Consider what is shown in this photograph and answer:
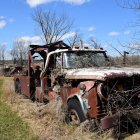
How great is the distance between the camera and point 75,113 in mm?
8219

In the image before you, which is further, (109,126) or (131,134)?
(131,134)

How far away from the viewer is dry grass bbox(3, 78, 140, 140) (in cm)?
740

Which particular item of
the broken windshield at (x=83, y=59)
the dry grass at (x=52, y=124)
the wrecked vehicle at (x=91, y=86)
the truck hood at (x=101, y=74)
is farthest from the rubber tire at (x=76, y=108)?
the broken windshield at (x=83, y=59)

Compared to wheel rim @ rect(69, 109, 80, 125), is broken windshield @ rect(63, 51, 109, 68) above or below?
above

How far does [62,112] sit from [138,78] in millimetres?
2135

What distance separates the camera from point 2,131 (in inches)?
324

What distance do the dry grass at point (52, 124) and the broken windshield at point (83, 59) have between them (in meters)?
1.07

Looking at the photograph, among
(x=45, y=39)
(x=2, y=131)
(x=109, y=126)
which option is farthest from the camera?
(x=45, y=39)

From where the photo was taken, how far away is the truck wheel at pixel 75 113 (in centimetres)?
793

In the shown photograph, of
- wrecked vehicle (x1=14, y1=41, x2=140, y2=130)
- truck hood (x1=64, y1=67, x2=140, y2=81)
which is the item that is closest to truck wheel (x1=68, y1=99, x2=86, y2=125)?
wrecked vehicle (x1=14, y1=41, x2=140, y2=130)

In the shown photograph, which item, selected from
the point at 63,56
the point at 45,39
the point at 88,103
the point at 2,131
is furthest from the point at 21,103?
the point at 45,39

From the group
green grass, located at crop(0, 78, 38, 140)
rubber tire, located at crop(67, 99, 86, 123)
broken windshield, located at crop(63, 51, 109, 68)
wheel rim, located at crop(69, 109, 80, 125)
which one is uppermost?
broken windshield, located at crop(63, 51, 109, 68)

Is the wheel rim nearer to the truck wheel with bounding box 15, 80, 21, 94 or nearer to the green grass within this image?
the green grass

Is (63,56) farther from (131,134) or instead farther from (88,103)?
(131,134)
